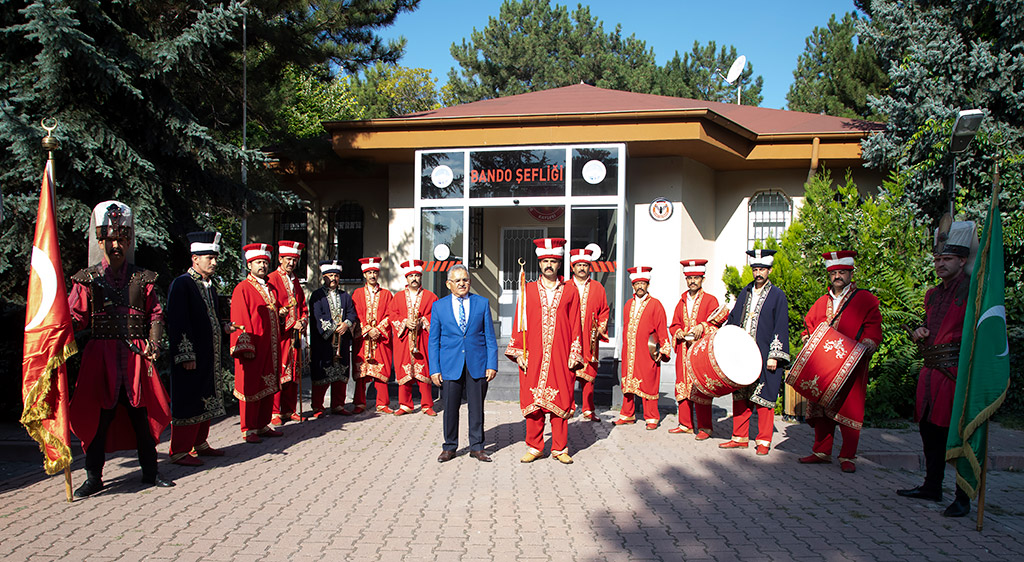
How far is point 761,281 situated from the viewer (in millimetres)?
7496

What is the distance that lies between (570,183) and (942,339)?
7.19 metres

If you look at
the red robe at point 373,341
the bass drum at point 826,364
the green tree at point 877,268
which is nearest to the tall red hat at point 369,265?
the red robe at point 373,341

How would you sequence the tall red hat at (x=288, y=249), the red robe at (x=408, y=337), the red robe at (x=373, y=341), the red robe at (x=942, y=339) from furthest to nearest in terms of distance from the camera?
1. the red robe at (x=373, y=341)
2. the red robe at (x=408, y=337)
3. the tall red hat at (x=288, y=249)
4. the red robe at (x=942, y=339)

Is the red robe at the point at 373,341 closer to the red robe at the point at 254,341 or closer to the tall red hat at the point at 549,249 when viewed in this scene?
the red robe at the point at 254,341

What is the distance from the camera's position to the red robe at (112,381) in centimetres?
550

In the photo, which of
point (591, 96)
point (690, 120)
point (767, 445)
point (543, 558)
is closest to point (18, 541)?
point (543, 558)

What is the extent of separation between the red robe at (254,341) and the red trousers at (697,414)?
185 inches

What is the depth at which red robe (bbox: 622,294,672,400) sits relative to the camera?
28.7 feet

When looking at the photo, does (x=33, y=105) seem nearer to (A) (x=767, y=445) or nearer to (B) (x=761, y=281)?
(B) (x=761, y=281)

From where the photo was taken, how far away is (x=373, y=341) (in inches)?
385

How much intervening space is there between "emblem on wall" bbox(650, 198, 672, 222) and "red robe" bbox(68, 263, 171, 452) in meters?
8.96

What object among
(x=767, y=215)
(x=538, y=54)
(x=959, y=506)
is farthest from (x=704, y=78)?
(x=959, y=506)

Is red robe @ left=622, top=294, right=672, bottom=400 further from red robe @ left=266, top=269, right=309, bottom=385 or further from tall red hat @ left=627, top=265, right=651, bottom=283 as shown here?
red robe @ left=266, top=269, right=309, bottom=385

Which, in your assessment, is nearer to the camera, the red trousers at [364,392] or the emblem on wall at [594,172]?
the red trousers at [364,392]
